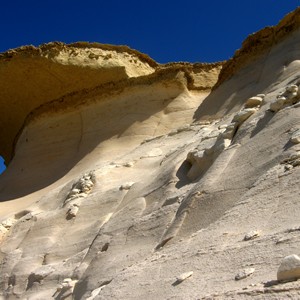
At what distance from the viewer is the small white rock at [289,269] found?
2.83m

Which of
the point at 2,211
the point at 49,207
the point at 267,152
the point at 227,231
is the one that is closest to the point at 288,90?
the point at 267,152

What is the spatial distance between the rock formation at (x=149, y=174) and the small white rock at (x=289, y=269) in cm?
1

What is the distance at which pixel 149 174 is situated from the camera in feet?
23.6

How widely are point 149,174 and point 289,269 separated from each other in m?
4.42

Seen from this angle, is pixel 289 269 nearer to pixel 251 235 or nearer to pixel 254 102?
pixel 251 235

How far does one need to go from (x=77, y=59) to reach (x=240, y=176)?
8.35m

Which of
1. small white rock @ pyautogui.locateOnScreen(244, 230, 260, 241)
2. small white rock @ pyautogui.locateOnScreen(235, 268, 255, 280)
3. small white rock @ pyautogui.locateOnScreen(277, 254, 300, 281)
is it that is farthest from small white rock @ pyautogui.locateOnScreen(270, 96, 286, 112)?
small white rock @ pyautogui.locateOnScreen(277, 254, 300, 281)

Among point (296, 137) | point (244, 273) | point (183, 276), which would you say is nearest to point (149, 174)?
point (296, 137)

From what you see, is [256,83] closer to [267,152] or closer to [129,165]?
[129,165]

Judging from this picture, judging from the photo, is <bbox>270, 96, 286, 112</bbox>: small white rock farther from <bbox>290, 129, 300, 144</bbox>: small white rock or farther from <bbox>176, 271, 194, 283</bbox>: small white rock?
<bbox>176, 271, 194, 283</bbox>: small white rock

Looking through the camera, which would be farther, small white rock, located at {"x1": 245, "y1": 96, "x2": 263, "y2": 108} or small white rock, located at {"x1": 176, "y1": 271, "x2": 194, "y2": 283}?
small white rock, located at {"x1": 245, "y1": 96, "x2": 263, "y2": 108}

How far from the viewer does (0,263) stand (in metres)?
7.17

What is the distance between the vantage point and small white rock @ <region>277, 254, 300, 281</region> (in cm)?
283

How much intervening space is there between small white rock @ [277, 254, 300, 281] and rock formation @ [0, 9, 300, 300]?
0.04 feet
